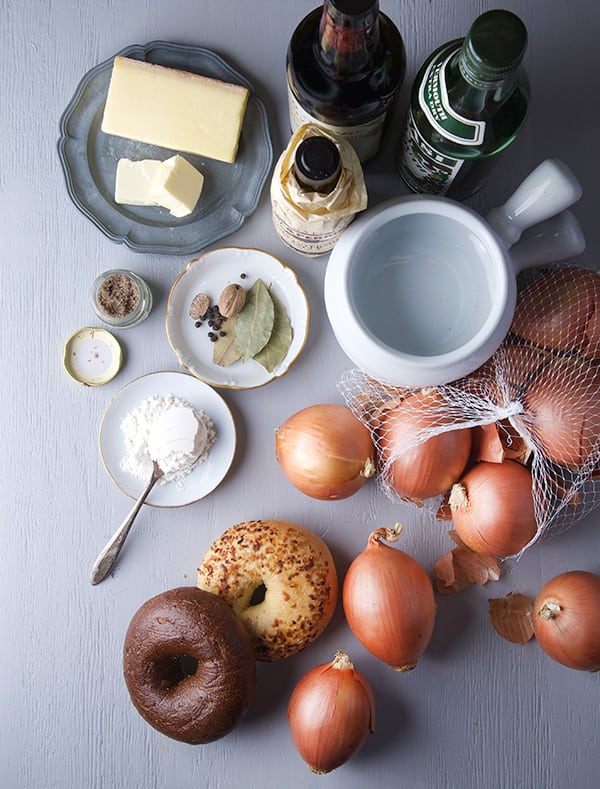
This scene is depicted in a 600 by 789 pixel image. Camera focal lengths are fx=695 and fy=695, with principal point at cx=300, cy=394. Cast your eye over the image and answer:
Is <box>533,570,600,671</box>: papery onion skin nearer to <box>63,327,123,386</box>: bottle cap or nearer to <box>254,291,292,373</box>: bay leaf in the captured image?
<box>254,291,292,373</box>: bay leaf

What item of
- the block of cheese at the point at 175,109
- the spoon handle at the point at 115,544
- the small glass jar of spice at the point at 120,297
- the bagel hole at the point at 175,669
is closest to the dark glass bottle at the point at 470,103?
the block of cheese at the point at 175,109

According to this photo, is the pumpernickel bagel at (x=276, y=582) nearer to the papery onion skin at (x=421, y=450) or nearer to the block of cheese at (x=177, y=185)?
the papery onion skin at (x=421, y=450)

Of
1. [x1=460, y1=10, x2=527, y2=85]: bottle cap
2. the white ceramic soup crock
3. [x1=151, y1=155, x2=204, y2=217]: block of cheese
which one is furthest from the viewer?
[x1=151, y1=155, x2=204, y2=217]: block of cheese

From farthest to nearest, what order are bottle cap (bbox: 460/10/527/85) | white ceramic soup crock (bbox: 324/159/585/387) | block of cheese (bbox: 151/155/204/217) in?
block of cheese (bbox: 151/155/204/217), white ceramic soup crock (bbox: 324/159/585/387), bottle cap (bbox: 460/10/527/85)

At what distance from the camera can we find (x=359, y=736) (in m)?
0.74

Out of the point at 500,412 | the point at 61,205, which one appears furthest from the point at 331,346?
the point at 61,205

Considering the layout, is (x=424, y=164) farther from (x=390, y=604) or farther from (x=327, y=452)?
(x=390, y=604)

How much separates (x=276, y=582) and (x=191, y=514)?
14cm

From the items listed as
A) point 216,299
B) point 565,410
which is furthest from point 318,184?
point 565,410

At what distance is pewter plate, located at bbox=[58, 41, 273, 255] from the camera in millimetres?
804

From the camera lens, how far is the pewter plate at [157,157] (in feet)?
2.64

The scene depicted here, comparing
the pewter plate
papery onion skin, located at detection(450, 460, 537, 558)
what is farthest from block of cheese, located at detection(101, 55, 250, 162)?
papery onion skin, located at detection(450, 460, 537, 558)

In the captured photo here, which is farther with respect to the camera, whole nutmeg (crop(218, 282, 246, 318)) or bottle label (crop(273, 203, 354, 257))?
whole nutmeg (crop(218, 282, 246, 318))

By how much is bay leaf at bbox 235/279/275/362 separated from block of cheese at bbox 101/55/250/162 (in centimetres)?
16
